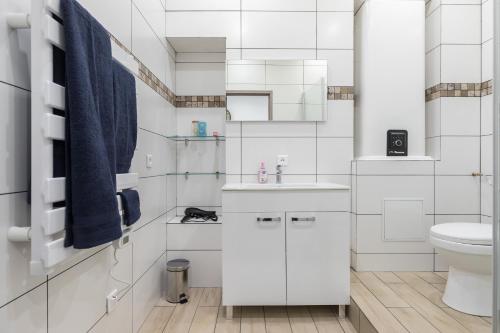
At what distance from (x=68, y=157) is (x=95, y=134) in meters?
0.10

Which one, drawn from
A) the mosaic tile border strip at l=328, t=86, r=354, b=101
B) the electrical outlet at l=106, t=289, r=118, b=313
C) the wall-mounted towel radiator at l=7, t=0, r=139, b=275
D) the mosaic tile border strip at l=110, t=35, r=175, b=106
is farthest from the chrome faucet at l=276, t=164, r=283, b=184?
the wall-mounted towel radiator at l=7, t=0, r=139, b=275

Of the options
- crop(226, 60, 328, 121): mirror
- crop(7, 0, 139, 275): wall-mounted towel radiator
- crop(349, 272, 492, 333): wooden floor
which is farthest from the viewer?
crop(226, 60, 328, 121): mirror

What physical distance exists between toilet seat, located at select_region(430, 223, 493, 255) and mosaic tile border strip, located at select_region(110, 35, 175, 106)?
2.00m

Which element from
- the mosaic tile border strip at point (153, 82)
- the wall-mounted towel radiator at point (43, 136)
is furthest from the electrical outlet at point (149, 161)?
the wall-mounted towel radiator at point (43, 136)

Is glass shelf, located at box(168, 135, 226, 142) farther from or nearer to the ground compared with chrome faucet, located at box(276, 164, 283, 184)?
farther from the ground

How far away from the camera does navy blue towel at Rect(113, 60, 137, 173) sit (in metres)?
1.18

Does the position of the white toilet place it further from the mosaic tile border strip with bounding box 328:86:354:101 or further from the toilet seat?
the mosaic tile border strip with bounding box 328:86:354:101

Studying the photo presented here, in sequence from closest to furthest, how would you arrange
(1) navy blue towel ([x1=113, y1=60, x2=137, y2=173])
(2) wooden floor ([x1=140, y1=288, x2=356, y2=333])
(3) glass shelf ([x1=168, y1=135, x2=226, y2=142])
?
(1) navy blue towel ([x1=113, y1=60, x2=137, y2=173]), (2) wooden floor ([x1=140, y1=288, x2=356, y2=333]), (3) glass shelf ([x1=168, y1=135, x2=226, y2=142])

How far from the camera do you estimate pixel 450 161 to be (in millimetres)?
2266

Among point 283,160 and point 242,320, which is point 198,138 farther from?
point 242,320

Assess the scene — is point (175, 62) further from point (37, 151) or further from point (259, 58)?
point (37, 151)

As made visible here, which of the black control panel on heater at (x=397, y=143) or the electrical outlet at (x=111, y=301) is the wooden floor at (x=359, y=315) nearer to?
the electrical outlet at (x=111, y=301)

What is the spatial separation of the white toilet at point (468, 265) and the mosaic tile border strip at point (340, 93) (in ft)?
3.88

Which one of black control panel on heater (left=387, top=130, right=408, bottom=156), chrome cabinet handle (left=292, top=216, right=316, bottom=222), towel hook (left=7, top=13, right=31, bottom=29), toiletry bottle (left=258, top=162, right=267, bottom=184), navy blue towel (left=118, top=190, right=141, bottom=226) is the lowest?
chrome cabinet handle (left=292, top=216, right=316, bottom=222)
